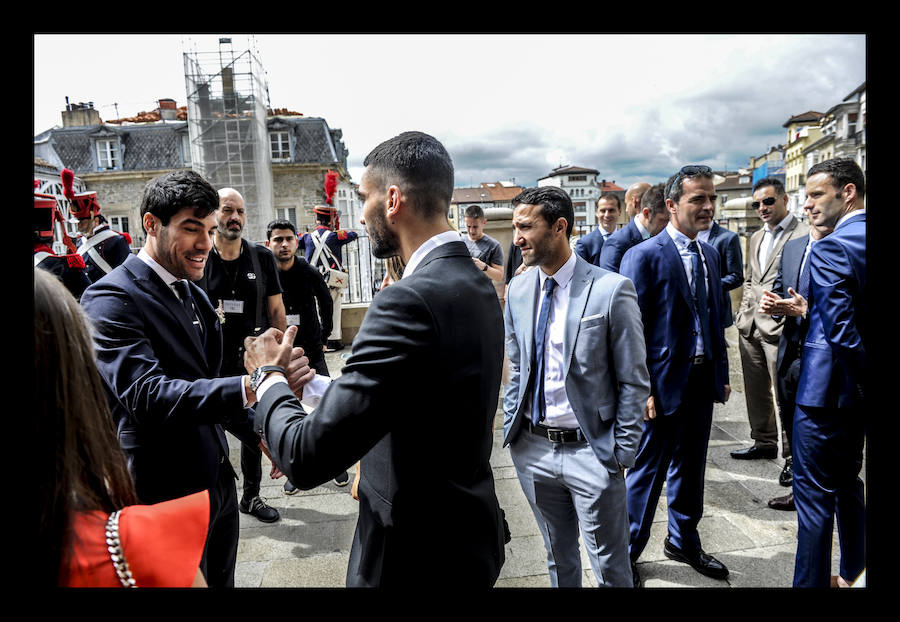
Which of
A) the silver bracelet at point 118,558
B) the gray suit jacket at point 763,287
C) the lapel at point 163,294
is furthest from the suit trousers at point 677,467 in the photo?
the silver bracelet at point 118,558

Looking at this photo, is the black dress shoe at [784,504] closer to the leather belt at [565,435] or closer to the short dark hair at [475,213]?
the leather belt at [565,435]

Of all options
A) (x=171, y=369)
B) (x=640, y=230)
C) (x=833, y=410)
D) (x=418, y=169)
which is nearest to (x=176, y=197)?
(x=171, y=369)

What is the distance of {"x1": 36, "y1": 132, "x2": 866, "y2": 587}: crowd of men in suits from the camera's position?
4.54 ft

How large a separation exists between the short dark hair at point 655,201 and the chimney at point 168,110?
38438mm

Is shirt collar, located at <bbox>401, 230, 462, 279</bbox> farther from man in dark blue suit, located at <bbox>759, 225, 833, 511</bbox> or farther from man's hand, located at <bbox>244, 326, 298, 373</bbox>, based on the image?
man in dark blue suit, located at <bbox>759, 225, 833, 511</bbox>

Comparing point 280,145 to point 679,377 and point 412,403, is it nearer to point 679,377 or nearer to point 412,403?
point 679,377

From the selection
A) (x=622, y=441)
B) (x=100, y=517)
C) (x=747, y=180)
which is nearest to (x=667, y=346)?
(x=622, y=441)

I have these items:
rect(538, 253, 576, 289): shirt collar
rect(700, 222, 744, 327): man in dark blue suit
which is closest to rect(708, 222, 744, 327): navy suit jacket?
rect(700, 222, 744, 327): man in dark blue suit

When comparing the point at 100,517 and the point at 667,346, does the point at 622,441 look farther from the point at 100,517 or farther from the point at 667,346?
the point at 100,517

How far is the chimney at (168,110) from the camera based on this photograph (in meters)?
35.5

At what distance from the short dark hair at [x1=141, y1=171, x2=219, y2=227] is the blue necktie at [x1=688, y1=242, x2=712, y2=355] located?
2.70 metres

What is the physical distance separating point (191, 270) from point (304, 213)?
30.5 metres

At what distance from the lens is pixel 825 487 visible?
2604 millimetres
